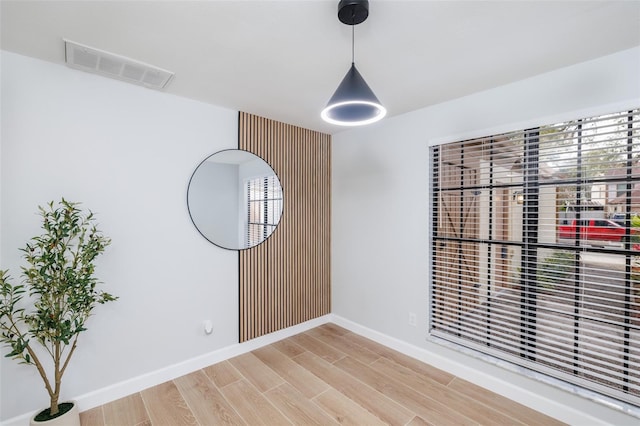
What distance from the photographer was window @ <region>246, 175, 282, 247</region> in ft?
9.87

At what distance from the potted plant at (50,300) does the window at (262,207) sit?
1285mm

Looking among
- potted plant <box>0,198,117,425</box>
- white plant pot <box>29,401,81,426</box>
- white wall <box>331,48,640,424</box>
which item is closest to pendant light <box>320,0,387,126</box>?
white wall <box>331,48,640,424</box>

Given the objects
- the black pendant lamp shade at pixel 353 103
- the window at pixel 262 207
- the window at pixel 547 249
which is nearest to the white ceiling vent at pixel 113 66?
the window at pixel 262 207

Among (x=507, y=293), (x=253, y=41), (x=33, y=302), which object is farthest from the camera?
(x=507, y=293)

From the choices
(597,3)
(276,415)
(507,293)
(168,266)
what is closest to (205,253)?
(168,266)

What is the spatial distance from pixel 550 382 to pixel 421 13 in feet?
8.45

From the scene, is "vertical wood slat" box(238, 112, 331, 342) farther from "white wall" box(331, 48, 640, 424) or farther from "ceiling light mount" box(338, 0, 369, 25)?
"ceiling light mount" box(338, 0, 369, 25)

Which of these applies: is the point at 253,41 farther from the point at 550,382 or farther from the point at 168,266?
the point at 550,382

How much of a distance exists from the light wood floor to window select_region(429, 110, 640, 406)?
1.35 feet

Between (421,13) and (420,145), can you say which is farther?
(420,145)

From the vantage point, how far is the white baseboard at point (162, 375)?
83.2 inches

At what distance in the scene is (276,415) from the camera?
2088mm

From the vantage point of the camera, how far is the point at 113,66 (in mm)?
2014

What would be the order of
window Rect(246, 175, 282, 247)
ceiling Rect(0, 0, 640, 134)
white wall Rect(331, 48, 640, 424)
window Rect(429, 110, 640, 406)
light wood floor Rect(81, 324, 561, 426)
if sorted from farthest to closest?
1. window Rect(246, 175, 282, 247)
2. light wood floor Rect(81, 324, 561, 426)
3. white wall Rect(331, 48, 640, 424)
4. window Rect(429, 110, 640, 406)
5. ceiling Rect(0, 0, 640, 134)
